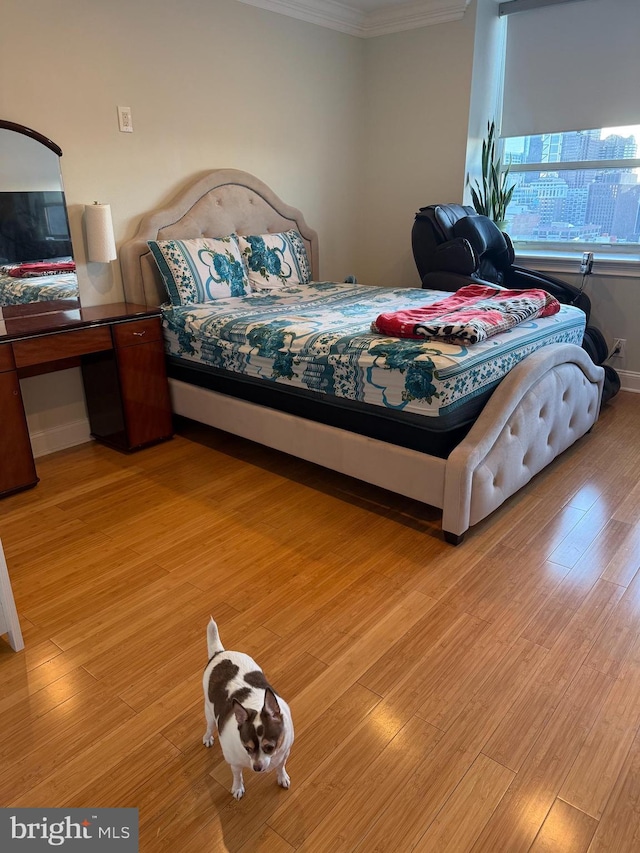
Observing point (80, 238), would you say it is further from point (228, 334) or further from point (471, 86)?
point (471, 86)

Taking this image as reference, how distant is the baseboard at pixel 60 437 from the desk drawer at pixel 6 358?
0.66 m

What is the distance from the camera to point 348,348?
2469 millimetres

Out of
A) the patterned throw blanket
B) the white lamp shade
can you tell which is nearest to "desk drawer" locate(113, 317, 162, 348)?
the white lamp shade

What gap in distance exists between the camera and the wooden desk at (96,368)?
2.64 meters

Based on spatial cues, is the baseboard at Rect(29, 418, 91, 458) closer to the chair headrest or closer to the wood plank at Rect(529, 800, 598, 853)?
the chair headrest

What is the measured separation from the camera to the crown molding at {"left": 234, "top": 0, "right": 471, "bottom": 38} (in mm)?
3906

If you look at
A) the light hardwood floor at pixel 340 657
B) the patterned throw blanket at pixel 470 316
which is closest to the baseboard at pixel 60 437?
the light hardwood floor at pixel 340 657

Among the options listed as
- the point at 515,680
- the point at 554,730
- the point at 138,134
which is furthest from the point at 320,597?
the point at 138,134

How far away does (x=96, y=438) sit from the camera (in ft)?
11.1

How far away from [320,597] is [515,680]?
0.67m

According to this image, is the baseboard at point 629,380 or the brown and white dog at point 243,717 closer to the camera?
the brown and white dog at point 243,717

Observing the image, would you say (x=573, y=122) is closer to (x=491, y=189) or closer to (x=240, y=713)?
(x=491, y=189)

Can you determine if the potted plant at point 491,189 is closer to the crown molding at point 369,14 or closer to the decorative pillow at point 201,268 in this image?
the crown molding at point 369,14

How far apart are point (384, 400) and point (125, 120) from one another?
7.18 ft
